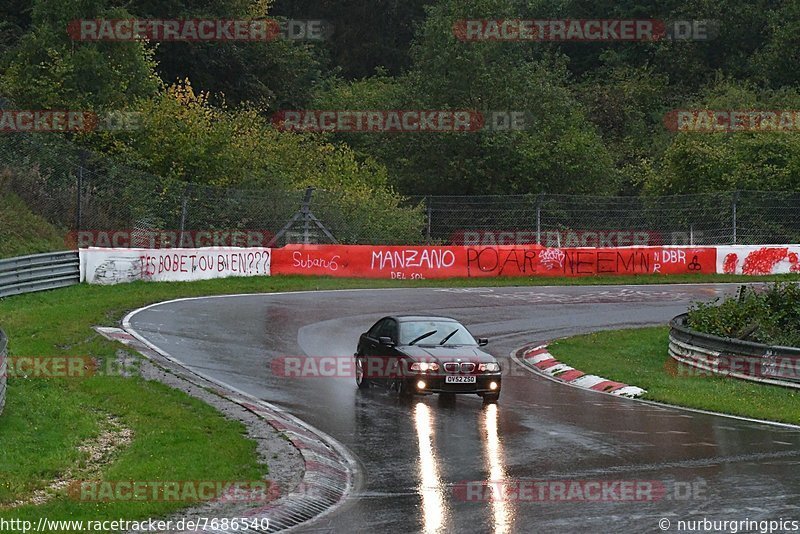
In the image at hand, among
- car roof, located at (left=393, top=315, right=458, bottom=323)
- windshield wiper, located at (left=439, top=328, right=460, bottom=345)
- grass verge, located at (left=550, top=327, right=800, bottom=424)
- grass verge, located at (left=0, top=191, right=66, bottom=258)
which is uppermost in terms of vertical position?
grass verge, located at (left=0, top=191, right=66, bottom=258)

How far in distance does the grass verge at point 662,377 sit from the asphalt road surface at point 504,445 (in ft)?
2.86

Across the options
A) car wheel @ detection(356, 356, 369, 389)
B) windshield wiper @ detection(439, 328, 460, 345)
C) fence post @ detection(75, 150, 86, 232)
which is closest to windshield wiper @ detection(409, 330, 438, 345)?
windshield wiper @ detection(439, 328, 460, 345)

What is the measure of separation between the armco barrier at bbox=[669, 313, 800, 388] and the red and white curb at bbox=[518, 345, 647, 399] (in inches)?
85.1

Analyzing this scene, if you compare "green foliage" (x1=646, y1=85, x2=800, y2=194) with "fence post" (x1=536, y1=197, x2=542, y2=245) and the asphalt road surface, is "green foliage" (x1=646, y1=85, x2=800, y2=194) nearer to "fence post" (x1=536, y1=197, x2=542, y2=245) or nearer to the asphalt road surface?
"fence post" (x1=536, y1=197, x2=542, y2=245)

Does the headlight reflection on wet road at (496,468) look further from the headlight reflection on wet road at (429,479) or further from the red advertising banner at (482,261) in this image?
the red advertising banner at (482,261)

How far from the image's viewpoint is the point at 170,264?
104 ft

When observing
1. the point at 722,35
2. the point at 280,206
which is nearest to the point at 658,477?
the point at 280,206

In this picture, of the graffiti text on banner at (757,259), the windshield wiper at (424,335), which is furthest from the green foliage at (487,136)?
the windshield wiper at (424,335)

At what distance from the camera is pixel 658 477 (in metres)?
11.4

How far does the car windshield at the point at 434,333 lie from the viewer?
17.7 metres

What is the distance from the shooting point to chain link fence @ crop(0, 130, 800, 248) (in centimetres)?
3231

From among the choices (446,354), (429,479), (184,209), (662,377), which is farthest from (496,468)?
(184,209)

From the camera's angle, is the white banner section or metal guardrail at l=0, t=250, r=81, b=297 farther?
the white banner section

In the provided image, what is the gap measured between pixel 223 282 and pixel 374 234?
664 cm
